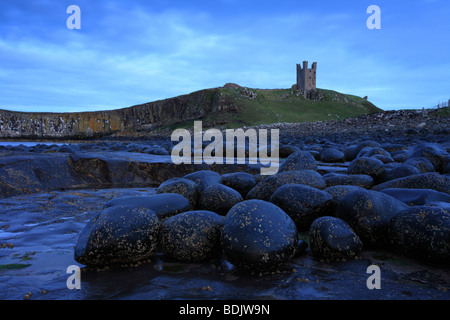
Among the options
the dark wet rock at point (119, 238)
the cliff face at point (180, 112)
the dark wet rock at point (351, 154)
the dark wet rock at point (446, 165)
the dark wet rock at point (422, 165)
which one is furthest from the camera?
the cliff face at point (180, 112)

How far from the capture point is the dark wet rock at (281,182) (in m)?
3.29

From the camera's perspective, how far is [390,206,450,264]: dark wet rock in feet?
6.42

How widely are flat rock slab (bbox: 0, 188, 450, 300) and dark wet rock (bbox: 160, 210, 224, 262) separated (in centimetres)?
6

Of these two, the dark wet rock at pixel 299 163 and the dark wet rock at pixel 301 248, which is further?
the dark wet rock at pixel 299 163

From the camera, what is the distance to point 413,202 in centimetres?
287

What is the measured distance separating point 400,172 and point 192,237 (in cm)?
317

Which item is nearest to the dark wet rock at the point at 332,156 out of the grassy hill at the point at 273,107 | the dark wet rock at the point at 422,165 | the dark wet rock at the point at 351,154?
the dark wet rock at the point at 351,154

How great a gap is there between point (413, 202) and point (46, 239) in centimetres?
326

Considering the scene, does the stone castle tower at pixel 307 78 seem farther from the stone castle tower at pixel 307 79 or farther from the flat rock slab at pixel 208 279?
Result: the flat rock slab at pixel 208 279

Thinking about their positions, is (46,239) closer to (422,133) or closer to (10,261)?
(10,261)

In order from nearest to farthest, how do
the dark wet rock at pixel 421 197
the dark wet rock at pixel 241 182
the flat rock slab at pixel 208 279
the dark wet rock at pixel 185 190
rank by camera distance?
the flat rock slab at pixel 208 279 < the dark wet rock at pixel 421 197 < the dark wet rock at pixel 185 190 < the dark wet rock at pixel 241 182

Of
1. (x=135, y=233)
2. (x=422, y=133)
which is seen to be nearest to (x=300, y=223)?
(x=135, y=233)

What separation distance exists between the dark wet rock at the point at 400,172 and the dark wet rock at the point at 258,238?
2617 mm

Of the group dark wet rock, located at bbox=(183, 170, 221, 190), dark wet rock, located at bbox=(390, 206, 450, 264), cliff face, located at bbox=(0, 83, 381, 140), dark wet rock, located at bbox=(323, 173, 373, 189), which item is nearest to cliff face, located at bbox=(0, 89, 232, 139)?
cliff face, located at bbox=(0, 83, 381, 140)
